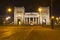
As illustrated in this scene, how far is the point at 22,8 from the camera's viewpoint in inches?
4638

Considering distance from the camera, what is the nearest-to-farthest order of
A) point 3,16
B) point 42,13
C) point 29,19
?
point 42,13, point 29,19, point 3,16

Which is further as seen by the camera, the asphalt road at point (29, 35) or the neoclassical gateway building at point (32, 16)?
the neoclassical gateway building at point (32, 16)

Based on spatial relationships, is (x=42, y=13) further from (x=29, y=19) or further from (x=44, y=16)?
(x=29, y=19)

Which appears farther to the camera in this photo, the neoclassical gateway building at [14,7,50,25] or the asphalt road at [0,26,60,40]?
the neoclassical gateway building at [14,7,50,25]

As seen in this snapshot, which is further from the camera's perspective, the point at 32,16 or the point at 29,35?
the point at 32,16

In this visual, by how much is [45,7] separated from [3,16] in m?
35.9

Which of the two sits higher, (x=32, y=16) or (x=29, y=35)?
(x=29, y=35)

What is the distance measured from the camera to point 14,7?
4658 inches

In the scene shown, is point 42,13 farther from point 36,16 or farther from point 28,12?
point 28,12

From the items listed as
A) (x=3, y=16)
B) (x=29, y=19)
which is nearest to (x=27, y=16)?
(x=29, y=19)

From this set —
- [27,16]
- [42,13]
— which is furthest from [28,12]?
[42,13]

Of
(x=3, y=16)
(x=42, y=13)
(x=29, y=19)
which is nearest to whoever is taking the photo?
(x=42, y=13)

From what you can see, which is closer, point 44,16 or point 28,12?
point 44,16

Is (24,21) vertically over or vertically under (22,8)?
under
